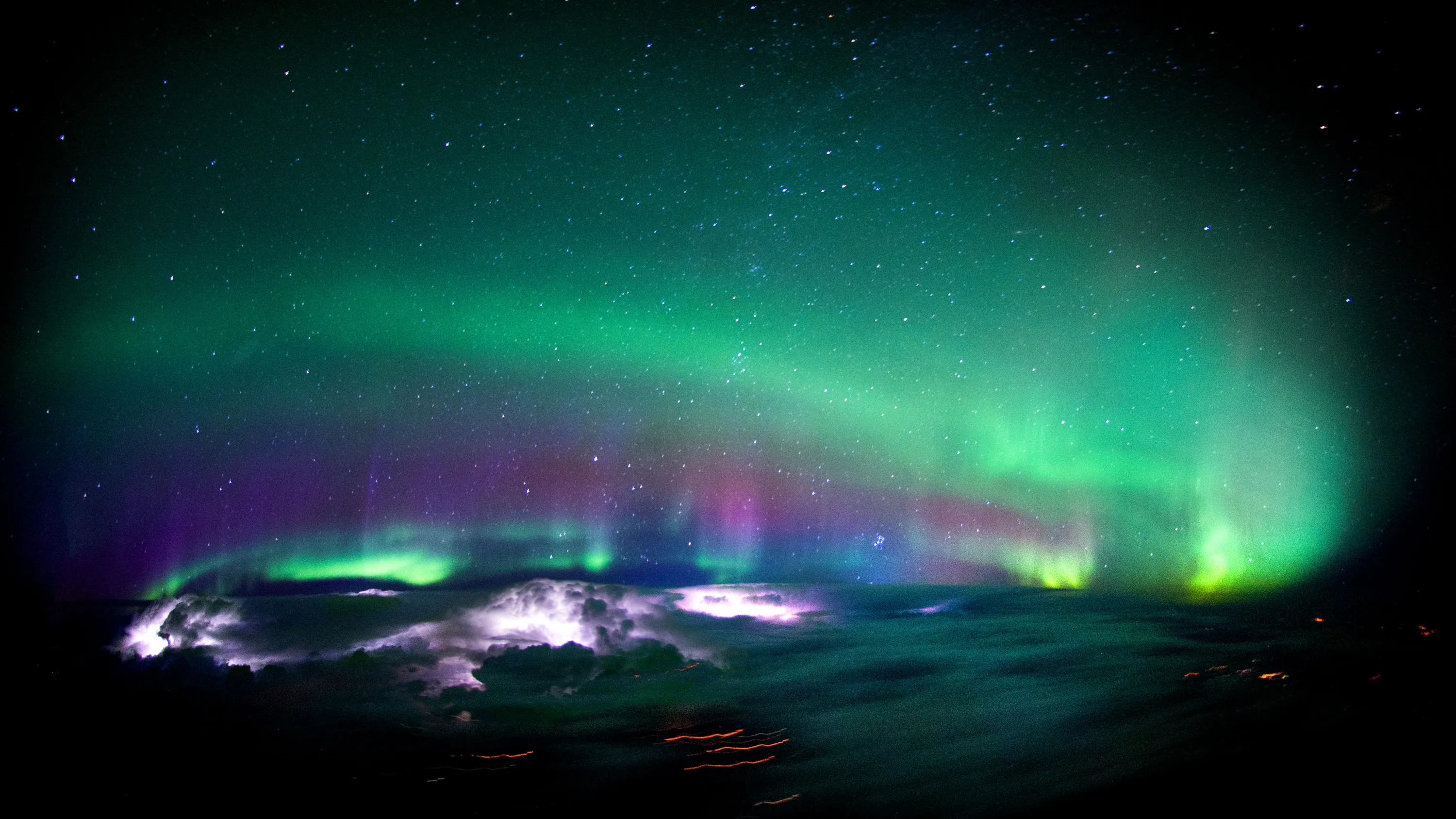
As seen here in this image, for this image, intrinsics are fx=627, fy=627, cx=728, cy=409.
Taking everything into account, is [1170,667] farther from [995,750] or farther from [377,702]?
[377,702]

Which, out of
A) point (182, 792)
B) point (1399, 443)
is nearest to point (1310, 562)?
point (1399, 443)

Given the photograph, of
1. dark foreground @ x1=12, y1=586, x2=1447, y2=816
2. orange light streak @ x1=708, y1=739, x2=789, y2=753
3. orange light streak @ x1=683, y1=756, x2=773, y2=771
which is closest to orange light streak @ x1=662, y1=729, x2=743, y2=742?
dark foreground @ x1=12, y1=586, x2=1447, y2=816

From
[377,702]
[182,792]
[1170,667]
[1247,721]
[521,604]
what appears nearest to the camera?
[182,792]

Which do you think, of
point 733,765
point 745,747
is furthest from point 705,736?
point 733,765

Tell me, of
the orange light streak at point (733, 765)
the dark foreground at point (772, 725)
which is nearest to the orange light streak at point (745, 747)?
the dark foreground at point (772, 725)

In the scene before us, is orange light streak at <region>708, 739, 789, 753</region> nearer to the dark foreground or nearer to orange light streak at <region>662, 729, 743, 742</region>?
the dark foreground

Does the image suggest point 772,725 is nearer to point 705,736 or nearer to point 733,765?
point 705,736
